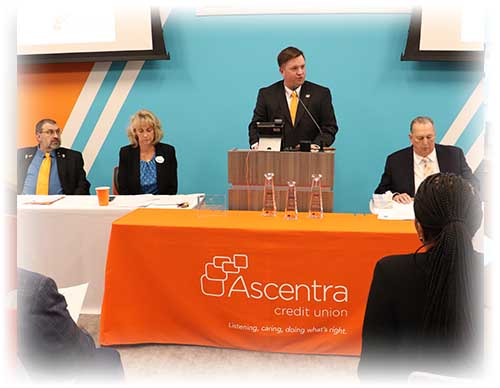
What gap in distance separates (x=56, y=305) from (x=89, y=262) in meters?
1.87

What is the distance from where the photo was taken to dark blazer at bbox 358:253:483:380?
1288mm

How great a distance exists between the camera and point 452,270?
1.28 m

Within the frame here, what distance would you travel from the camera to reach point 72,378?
128 cm

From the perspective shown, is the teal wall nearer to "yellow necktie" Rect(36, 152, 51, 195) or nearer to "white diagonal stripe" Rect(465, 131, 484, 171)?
"white diagonal stripe" Rect(465, 131, 484, 171)

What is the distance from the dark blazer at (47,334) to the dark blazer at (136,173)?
2416 millimetres

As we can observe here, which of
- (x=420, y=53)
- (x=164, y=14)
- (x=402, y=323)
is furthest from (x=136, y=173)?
(x=402, y=323)

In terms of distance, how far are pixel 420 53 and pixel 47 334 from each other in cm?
381

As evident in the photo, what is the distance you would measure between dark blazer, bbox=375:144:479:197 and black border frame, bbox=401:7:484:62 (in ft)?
3.98

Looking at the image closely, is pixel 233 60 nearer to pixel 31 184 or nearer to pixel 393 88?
pixel 393 88

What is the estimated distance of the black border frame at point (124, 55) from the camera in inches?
174

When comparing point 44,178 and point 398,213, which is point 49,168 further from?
point 398,213

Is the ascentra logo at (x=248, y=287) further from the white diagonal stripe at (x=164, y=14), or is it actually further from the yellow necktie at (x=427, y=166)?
the white diagonal stripe at (x=164, y=14)

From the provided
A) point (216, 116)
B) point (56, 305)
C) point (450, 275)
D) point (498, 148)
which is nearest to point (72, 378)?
point (56, 305)

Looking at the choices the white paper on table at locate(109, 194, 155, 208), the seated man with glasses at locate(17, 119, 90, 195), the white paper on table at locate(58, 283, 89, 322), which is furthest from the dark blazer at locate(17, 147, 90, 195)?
the white paper on table at locate(58, 283, 89, 322)
